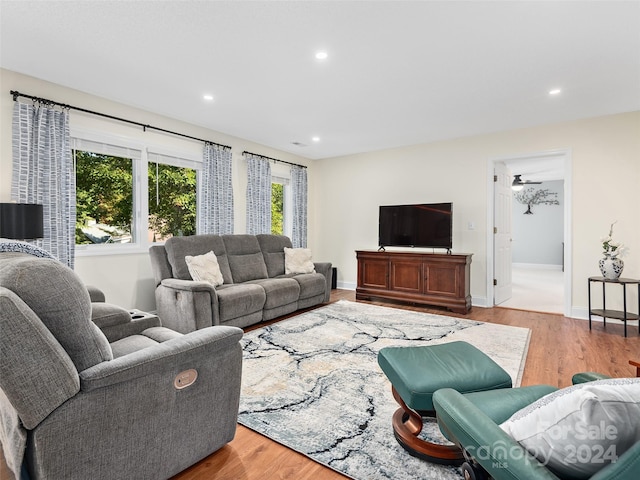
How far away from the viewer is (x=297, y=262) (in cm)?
512

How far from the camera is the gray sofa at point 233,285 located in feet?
11.1

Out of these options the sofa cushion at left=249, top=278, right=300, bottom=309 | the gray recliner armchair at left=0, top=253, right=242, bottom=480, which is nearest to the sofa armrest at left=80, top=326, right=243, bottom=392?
the gray recliner armchair at left=0, top=253, right=242, bottom=480

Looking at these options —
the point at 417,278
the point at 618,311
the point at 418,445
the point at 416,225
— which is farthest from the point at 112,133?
the point at 618,311

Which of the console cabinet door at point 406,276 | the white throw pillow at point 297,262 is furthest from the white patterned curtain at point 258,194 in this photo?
the console cabinet door at point 406,276

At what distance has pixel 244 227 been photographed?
17.6 ft

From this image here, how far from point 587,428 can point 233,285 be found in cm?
373

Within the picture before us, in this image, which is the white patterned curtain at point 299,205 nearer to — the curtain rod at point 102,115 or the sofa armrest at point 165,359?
the curtain rod at point 102,115

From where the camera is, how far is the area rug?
1683 mm

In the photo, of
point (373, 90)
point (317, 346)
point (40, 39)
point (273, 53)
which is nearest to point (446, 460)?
point (317, 346)

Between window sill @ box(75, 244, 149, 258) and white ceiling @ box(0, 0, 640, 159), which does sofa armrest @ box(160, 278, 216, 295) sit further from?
white ceiling @ box(0, 0, 640, 159)

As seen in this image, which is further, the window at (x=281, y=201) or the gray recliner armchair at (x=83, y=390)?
the window at (x=281, y=201)

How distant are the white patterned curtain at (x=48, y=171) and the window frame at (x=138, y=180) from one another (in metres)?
0.26

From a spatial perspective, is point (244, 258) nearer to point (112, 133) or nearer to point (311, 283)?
point (311, 283)

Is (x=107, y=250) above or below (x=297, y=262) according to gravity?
above
